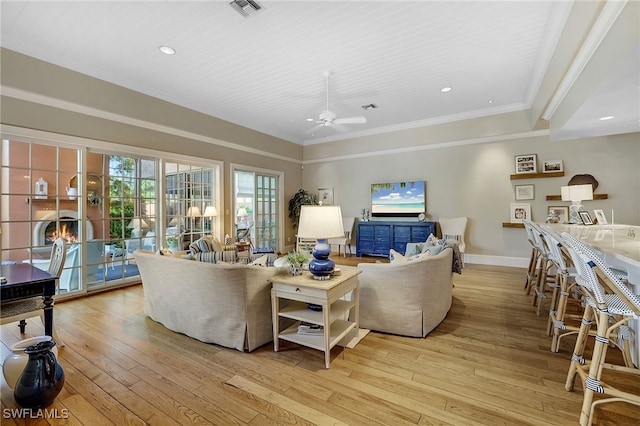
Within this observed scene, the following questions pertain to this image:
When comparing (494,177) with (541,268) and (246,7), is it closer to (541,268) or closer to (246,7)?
(541,268)

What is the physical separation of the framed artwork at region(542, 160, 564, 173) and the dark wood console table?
7.32 meters

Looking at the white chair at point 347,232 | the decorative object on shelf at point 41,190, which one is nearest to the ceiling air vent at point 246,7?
the decorative object on shelf at point 41,190

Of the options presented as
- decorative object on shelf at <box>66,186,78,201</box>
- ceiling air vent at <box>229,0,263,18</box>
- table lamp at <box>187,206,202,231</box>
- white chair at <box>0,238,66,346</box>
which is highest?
ceiling air vent at <box>229,0,263,18</box>

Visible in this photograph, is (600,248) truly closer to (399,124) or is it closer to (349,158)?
(399,124)

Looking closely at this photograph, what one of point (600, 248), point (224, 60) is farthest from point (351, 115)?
point (600, 248)

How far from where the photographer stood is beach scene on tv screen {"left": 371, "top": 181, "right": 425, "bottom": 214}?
21.1ft

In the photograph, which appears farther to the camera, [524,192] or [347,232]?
[347,232]

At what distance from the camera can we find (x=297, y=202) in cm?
770

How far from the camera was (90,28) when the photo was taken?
3.10 metres

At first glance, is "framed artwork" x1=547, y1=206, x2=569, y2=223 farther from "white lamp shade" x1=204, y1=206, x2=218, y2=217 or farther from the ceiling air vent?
"white lamp shade" x1=204, y1=206, x2=218, y2=217

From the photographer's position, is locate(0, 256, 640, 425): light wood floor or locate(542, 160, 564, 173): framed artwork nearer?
locate(0, 256, 640, 425): light wood floor

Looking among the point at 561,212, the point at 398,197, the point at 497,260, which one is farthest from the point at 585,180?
the point at 398,197

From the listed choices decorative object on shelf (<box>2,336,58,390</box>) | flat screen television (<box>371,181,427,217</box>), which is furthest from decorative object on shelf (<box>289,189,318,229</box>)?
decorative object on shelf (<box>2,336,58,390</box>)
